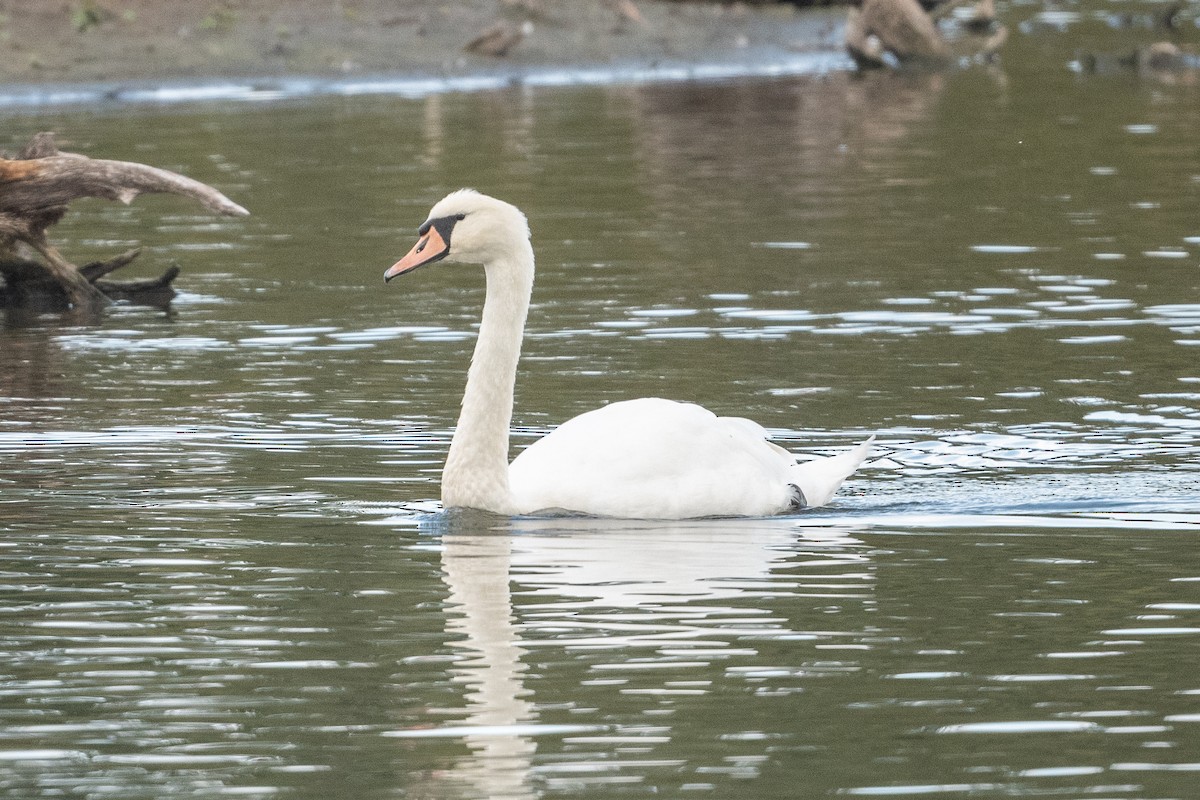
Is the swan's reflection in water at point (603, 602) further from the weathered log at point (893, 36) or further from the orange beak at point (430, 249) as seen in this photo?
the weathered log at point (893, 36)

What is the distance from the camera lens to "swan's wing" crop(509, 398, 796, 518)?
31.6ft

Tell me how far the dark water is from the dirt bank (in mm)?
12190

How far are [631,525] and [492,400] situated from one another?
84 cm

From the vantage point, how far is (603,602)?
8.15m

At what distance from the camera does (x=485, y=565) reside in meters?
8.94

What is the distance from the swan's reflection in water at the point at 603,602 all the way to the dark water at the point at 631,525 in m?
0.03

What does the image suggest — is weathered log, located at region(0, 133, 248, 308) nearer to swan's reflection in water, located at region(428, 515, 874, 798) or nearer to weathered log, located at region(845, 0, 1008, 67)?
swan's reflection in water, located at region(428, 515, 874, 798)

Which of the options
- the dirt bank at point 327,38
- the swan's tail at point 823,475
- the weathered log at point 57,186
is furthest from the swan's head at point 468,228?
the dirt bank at point 327,38

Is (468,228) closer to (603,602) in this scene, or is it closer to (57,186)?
(603,602)

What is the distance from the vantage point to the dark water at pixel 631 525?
6.46 m

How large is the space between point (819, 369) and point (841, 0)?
3378 centimetres

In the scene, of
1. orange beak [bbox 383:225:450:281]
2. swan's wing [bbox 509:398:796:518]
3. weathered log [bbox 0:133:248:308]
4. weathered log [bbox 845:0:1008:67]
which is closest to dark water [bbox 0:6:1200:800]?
swan's wing [bbox 509:398:796:518]

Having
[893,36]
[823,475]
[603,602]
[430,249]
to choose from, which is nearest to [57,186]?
[430,249]

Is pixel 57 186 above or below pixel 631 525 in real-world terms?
above
